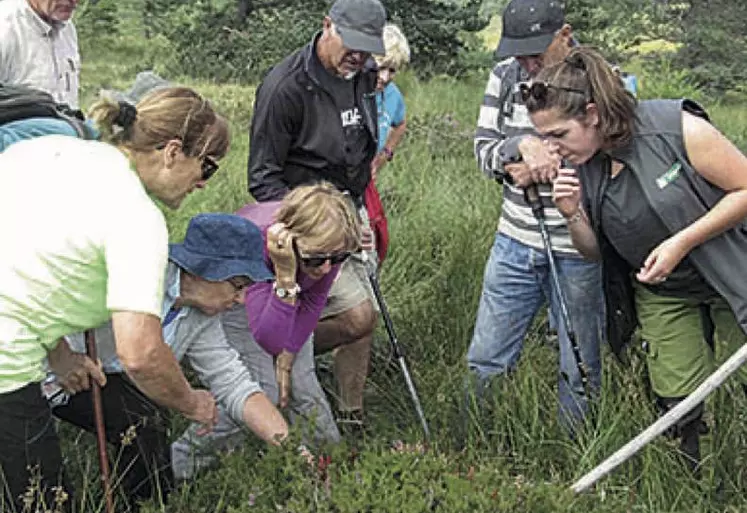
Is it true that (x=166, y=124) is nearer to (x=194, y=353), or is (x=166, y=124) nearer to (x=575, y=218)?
(x=194, y=353)

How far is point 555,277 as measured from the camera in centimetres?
390

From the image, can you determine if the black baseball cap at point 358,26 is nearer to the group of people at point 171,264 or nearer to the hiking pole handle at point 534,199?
the group of people at point 171,264

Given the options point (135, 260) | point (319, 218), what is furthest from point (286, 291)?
point (135, 260)

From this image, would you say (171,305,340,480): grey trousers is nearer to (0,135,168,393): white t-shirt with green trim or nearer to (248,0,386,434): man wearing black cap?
(248,0,386,434): man wearing black cap

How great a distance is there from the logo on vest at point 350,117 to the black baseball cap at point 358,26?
0.30 metres

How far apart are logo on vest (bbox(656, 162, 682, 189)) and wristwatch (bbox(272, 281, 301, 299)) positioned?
1.30 m

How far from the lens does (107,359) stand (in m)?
3.34

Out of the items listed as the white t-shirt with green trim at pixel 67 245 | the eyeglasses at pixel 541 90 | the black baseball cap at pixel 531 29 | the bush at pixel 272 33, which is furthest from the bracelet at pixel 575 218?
the bush at pixel 272 33

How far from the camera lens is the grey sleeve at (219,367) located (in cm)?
336

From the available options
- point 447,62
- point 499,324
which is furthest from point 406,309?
point 447,62

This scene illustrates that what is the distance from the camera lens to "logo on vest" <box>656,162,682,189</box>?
323 centimetres

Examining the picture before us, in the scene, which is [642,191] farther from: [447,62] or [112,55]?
[112,55]

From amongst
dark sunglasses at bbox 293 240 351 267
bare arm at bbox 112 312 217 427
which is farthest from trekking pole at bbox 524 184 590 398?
bare arm at bbox 112 312 217 427

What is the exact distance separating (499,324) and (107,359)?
1.61 metres
